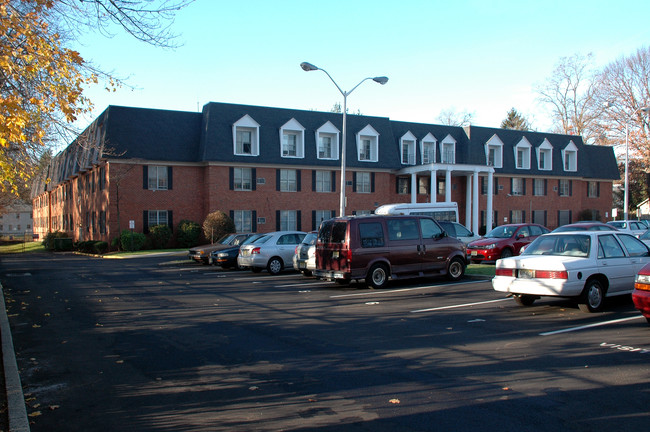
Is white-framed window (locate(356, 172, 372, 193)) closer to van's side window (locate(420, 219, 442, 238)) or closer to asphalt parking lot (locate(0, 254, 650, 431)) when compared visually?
van's side window (locate(420, 219, 442, 238))

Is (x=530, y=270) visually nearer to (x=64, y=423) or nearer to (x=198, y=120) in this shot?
(x=64, y=423)

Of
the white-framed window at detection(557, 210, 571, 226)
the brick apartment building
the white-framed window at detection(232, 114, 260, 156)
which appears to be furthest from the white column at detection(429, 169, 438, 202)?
the white-framed window at detection(557, 210, 571, 226)

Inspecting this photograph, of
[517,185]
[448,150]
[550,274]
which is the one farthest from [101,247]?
[517,185]

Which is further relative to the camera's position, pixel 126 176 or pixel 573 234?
pixel 126 176

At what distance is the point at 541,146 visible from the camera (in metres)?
51.2

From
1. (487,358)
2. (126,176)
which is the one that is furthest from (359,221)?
(126,176)

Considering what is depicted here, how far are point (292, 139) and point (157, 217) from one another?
11600 millimetres

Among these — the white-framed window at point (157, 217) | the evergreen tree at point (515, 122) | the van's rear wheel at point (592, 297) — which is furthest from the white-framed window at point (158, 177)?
the evergreen tree at point (515, 122)

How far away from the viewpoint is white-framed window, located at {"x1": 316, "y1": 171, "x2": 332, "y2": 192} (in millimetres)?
41828

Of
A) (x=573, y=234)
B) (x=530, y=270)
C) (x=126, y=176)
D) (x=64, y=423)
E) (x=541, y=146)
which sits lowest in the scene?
(x=64, y=423)

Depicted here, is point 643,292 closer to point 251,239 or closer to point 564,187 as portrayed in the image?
point 251,239

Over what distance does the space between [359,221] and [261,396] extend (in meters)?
9.03

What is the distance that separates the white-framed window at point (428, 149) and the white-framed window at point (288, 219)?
1307 cm

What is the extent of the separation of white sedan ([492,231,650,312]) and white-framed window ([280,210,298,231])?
1173 inches
